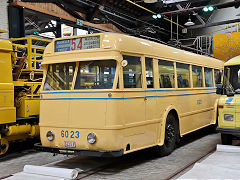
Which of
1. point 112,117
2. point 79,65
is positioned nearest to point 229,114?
point 112,117

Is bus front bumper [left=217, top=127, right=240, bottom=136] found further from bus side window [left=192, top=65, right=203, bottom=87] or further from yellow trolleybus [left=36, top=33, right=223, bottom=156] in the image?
bus side window [left=192, top=65, right=203, bottom=87]

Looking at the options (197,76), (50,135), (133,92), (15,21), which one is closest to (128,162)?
(133,92)

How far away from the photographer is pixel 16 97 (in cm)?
838

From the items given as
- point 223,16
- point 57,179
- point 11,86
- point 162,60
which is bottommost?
point 57,179

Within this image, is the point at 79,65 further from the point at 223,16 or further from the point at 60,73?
the point at 223,16

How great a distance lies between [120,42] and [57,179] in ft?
9.63

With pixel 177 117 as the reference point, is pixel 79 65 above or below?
above

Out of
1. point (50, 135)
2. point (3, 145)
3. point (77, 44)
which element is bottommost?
point (3, 145)

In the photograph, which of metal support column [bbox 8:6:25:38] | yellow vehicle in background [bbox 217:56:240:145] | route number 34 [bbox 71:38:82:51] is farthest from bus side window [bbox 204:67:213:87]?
metal support column [bbox 8:6:25:38]

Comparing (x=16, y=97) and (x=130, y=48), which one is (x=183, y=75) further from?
(x=16, y=97)

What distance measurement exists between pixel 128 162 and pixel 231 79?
3.77 metres

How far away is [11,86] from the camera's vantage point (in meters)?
7.60

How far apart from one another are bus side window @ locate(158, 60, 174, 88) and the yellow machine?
3674 mm

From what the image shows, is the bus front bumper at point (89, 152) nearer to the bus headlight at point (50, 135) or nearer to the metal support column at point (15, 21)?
the bus headlight at point (50, 135)
